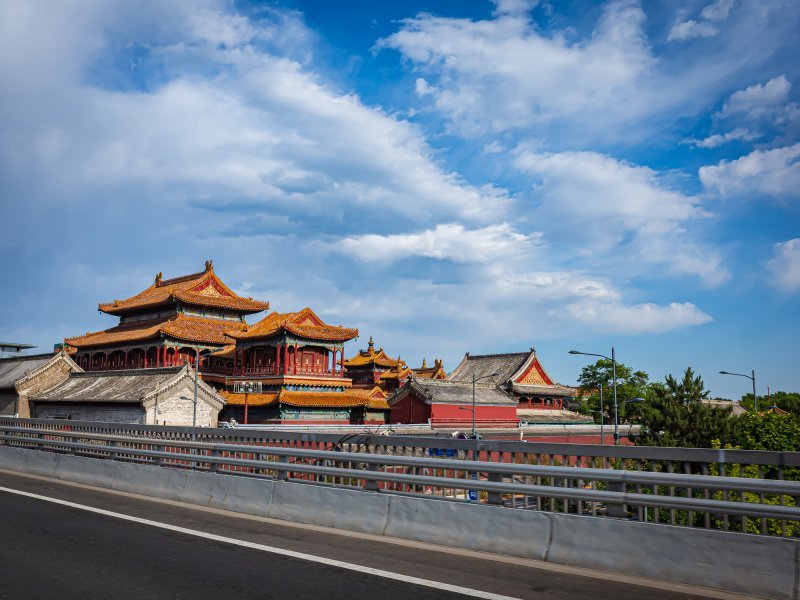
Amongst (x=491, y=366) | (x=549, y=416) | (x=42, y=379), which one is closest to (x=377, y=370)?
(x=491, y=366)

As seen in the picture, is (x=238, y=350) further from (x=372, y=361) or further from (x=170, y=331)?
(x=372, y=361)

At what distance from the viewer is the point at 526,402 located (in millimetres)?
72000

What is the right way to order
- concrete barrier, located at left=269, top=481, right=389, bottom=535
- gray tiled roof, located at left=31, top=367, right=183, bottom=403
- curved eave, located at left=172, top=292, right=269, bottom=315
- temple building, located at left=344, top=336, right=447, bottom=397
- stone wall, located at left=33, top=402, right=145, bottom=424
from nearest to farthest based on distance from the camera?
concrete barrier, located at left=269, top=481, right=389, bottom=535 < stone wall, located at left=33, top=402, right=145, bottom=424 < gray tiled roof, located at left=31, top=367, right=183, bottom=403 < curved eave, located at left=172, top=292, right=269, bottom=315 < temple building, located at left=344, top=336, right=447, bottom=397

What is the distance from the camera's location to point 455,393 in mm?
59156

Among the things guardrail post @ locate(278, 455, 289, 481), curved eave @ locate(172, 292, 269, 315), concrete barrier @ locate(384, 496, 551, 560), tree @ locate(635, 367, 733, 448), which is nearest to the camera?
concrete barrier @ locate(384, 496, 551, 560)

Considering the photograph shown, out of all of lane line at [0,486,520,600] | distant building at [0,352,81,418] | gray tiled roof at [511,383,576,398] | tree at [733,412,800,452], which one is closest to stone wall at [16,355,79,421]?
distant building at [0,352,81,418]

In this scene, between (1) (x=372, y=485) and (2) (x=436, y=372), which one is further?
(2) (x=436, y=372)

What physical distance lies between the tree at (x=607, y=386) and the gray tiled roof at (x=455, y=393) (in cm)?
1601

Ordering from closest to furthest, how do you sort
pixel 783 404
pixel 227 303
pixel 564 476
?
1. pixel 564 476
2. pixel 227 303
3. pixel 783 404

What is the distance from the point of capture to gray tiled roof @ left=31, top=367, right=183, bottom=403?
46181 millimetres

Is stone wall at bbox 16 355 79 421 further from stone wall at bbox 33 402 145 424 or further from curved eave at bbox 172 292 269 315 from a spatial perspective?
curved eave at bbox 172 292 269 315

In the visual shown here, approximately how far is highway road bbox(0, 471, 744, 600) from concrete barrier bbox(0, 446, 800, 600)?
0.63 ft

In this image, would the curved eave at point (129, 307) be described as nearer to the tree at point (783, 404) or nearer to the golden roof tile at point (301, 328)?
the golden roof tile at point (301, 328)

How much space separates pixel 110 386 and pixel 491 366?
4034cm
